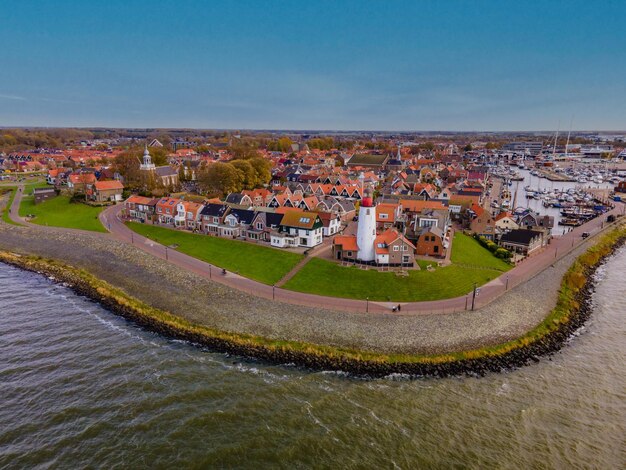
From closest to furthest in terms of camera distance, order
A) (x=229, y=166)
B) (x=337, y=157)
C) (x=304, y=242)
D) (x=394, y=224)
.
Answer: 1. (x=304, y=242)
2. (x=394, y=224)
3. (x=229, y=166)
4. (x=337, y=157)

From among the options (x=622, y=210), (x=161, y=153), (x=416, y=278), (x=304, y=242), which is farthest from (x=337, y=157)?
(x=416, y=278)

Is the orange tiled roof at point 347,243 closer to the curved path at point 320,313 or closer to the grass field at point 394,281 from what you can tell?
the grass field at point 394,281

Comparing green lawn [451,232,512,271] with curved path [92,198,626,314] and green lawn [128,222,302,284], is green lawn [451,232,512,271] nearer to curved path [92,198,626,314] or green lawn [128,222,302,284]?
curved path [92,198,626,314]

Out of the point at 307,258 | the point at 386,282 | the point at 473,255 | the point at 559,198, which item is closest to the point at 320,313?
the point at 386,282

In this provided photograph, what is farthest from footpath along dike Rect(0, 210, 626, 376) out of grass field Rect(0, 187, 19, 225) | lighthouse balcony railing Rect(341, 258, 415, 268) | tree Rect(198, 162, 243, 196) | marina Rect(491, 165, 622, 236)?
marina Rect(491, 165, 622, 236)

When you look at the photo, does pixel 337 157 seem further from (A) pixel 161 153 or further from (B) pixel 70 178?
(B) pixel 70 178

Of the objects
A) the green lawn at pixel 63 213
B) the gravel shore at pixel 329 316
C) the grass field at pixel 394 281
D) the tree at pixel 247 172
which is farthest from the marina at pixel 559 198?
the green lawn at pixel 63 213

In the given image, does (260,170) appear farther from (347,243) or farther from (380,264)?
(380,264)
